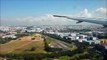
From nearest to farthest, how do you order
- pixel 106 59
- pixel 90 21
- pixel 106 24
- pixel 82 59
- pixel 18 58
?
pixel 106 24
pixel 90 21
pixel 106 59
pixel 82 59
pixel 18 58

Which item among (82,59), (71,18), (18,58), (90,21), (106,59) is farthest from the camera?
(18,58)

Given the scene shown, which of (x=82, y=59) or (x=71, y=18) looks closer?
(x=71, y=18)

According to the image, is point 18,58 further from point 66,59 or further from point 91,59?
point 91,59

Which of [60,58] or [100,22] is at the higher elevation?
[100,22]

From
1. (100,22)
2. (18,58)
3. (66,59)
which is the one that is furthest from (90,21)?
(18,58)

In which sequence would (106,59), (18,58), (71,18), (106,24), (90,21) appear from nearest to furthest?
(106,24) → (90,21) → (71,18) → (106,59) → (18,58)

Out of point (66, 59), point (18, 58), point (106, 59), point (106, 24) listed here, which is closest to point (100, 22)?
point (106, 24)

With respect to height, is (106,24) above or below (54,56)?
above

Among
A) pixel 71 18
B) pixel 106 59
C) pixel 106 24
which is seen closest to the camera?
pixel 106 24

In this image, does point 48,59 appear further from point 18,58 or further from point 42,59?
point 18,58
